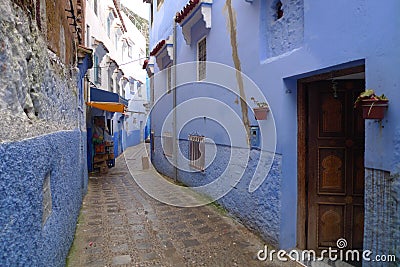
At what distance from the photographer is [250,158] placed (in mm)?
5801

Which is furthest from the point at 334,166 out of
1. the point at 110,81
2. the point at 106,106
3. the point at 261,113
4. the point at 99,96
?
the point at 110,81

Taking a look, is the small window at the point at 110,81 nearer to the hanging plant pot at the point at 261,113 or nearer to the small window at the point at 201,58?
the small window at the point at 201,58

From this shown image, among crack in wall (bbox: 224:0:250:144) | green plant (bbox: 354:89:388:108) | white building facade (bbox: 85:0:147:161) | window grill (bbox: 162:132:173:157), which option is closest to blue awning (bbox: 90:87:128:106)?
white building facade (bbox: 85:0:147:161)

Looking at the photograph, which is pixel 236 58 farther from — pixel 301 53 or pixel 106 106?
pixel 106 106

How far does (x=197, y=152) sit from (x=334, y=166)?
16.3 ft

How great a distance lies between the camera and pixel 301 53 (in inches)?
168

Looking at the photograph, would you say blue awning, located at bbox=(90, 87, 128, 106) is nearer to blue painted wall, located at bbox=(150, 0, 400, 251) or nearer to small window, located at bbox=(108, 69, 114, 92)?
small window, located at bbox=(108, 69, 114, 92)

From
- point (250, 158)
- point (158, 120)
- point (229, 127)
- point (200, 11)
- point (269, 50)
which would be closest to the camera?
point (269, 50)

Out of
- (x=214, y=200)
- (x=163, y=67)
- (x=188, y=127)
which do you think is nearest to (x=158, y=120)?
(x=163, y=67)

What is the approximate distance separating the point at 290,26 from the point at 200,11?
3445 mm

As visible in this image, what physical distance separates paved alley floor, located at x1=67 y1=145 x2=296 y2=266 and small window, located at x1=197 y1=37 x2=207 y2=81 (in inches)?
141

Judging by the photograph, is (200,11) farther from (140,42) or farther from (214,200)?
(140,42)

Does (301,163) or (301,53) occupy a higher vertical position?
(301,53)

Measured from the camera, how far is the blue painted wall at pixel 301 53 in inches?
117
